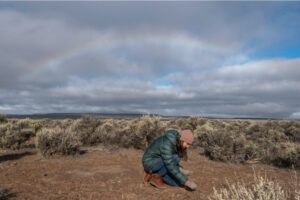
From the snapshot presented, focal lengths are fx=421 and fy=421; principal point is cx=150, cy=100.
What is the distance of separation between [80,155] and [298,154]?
7438mm

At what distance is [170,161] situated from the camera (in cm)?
840

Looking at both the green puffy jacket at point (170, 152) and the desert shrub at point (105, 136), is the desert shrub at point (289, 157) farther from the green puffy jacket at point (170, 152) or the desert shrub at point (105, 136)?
the desert shrub at point (105, 136)

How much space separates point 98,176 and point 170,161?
2715 mm

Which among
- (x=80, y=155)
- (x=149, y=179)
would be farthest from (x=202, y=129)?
(x=149, y=179)

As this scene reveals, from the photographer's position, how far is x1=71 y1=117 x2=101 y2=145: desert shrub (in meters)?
19.4

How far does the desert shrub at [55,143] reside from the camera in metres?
14.3

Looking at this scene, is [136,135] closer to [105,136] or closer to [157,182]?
[105,136]

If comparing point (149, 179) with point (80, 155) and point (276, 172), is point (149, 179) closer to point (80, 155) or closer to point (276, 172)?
point (276, 172)

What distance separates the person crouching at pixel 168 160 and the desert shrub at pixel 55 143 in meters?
5.97

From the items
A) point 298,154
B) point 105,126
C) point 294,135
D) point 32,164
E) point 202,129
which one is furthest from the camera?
point 294,135

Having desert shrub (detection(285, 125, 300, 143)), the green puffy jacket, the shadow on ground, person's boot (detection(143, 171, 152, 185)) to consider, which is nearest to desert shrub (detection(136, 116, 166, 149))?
person's boot (detection(143, 171, 152, 185))

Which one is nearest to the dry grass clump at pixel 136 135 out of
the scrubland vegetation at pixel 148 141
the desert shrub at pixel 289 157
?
the scrubland vegetation at pixel 148 141

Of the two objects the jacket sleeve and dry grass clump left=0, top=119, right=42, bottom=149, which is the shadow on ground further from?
dry grass clump left=0, top=119, right=42, bottom=149

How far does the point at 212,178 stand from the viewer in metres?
10.4
